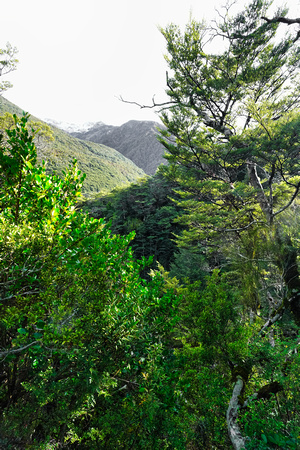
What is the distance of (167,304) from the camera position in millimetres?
2352

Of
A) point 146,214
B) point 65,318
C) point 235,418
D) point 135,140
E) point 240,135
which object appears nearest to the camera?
point 65,318

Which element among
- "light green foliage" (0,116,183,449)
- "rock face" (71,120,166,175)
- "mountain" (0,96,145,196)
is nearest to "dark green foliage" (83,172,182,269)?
"mountain" (0,96,145,196)

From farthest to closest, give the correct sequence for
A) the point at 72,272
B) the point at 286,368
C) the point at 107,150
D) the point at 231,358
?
the point at 107,150
the point at 231,358
the point at 286,368
the point at 72,272

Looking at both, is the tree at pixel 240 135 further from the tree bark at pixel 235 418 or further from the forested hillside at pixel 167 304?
the tree bark at pixel 235 418

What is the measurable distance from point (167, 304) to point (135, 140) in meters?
86.2

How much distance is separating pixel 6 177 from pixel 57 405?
243 cm

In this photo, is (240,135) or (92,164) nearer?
(240,135)

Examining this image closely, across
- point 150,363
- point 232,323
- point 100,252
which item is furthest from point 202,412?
point 100,252

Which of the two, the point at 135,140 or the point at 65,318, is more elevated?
the point at 135,140

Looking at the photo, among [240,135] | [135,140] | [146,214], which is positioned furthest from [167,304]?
[135,140]

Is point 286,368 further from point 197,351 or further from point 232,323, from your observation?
point 197,351

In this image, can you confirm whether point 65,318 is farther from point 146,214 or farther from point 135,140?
point 135,140

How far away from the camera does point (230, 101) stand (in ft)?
26.7

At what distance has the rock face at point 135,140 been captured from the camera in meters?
71.8
